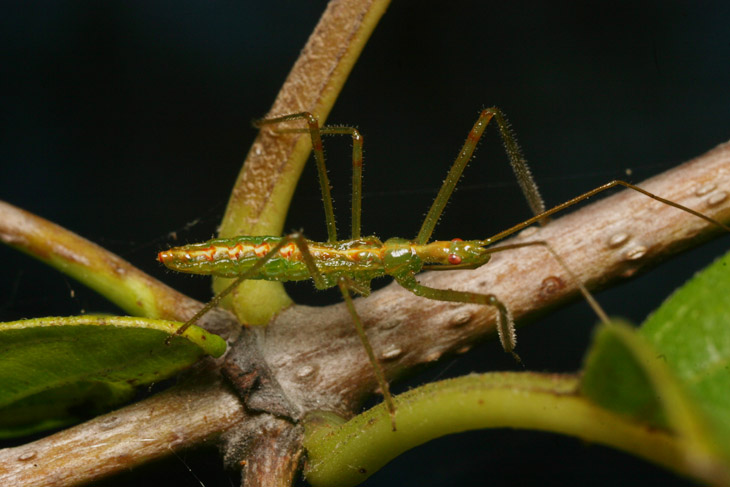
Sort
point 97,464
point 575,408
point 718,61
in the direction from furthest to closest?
point 718,61
point 97,464
point 575,408

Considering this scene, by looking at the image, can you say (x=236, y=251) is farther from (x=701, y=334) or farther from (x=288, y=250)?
(x=701, y=334)

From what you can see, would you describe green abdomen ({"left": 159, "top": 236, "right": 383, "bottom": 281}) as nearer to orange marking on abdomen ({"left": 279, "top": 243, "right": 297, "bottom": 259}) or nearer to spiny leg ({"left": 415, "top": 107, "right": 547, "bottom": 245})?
orange marking on abdomen ({"left": 279, "top": 243, "right": 297, "bottom": 259})

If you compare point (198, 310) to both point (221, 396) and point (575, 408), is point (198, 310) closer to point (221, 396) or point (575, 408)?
point (221, 396)

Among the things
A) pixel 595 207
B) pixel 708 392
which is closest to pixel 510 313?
pixel 595 207

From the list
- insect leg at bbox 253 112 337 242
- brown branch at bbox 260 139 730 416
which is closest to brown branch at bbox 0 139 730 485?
brown branch at bbox 260 139 730 416

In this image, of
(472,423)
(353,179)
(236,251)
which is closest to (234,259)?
(236,251)

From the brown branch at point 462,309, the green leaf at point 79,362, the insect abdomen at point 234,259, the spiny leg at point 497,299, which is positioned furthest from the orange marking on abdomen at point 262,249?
the green leaf at point 79,362
